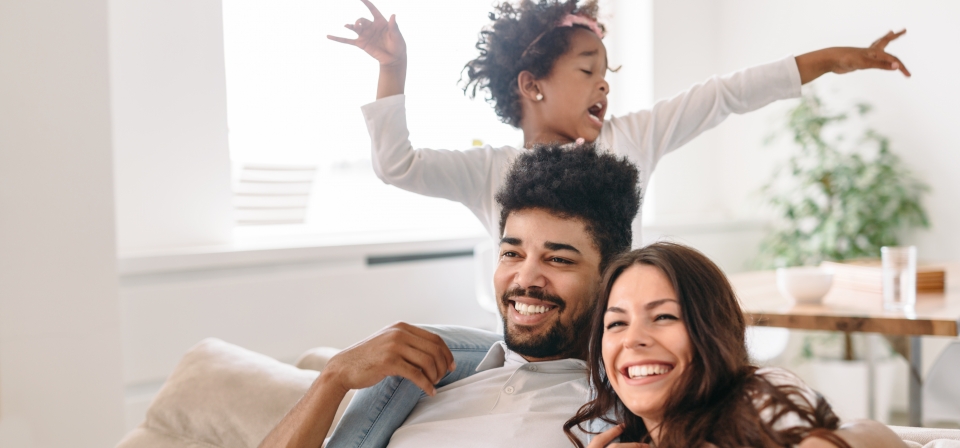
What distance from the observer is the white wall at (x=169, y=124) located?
252cm

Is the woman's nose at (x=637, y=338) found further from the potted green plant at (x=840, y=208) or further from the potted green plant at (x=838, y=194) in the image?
the potted green plant at (x=838, y=194)

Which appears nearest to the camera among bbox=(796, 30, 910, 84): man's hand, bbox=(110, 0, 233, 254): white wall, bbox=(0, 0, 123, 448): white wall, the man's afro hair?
the man's afro hair

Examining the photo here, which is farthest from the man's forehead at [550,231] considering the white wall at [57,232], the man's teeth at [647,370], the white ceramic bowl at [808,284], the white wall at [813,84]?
the white wall at [813,84]

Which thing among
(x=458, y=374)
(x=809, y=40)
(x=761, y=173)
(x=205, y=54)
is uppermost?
(x=809, y=40)

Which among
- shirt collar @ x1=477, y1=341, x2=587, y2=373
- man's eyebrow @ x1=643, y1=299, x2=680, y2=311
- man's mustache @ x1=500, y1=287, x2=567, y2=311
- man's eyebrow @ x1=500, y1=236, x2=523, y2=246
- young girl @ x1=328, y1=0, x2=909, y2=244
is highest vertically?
young girl @ x1=328, y1=0, x2=909, y2=244

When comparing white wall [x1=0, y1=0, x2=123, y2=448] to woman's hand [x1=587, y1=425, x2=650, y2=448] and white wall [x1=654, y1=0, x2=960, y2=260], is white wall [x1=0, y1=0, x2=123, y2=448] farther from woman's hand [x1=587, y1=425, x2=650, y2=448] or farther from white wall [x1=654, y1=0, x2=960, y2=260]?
Answer: white wall [x1=654, y1=0, x2=960, y2=260]

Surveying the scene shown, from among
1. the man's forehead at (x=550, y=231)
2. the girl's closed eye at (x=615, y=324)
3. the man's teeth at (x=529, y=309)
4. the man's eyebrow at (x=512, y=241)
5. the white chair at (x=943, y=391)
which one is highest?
the man's forehead at (x=550, y=231)

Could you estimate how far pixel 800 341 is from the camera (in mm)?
4137

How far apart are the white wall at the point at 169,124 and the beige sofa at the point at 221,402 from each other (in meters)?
1.05

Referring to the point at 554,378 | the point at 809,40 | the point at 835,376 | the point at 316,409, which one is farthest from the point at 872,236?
the point at 316,409

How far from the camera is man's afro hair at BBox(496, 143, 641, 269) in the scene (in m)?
1.29

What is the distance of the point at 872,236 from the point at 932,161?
432 mm

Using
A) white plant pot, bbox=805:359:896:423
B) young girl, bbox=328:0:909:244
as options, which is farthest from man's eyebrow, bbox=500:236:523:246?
white plant pot, bbox=805:359:896:423

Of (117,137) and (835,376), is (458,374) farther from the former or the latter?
(835,376)
